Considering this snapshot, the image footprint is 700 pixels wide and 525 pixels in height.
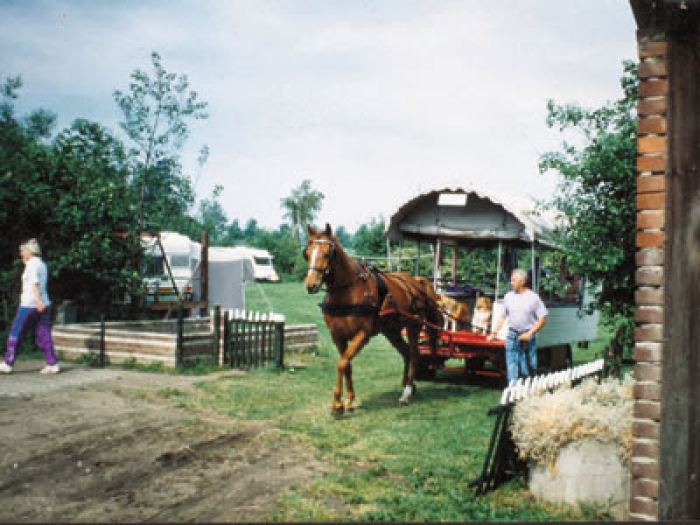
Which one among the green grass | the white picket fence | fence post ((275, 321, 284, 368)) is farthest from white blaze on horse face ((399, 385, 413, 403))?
fence post ((275, 321, 284, 368))

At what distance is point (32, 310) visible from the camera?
10.2 meters

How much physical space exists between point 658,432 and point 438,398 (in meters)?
5.61

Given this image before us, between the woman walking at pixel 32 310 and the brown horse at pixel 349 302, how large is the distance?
481cm

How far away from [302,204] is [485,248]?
274 feet

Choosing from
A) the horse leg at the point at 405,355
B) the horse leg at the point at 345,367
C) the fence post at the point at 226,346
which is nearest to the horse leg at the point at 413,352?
the horse leg at the point at 405,355

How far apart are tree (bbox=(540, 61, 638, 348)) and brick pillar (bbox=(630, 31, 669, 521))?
346 centimetres

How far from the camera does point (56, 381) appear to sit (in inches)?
383

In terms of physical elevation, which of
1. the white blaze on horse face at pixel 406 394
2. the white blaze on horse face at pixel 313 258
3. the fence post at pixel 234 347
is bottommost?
the white blaze on horse face at pixel 406 394

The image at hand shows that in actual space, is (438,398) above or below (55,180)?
below

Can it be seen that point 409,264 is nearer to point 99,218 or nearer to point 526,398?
point 99,218

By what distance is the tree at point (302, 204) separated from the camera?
96.1 m

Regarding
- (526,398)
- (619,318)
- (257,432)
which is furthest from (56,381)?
(619,318)

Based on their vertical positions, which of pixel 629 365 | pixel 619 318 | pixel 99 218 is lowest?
pixel 629 365

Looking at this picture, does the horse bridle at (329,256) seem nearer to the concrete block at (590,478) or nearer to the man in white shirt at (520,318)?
the man in white shirt at (520,318)
